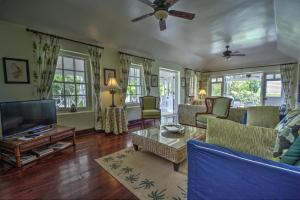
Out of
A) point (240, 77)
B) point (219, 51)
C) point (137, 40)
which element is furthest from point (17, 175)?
point (240, 77)

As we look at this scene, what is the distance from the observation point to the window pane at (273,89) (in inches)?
256

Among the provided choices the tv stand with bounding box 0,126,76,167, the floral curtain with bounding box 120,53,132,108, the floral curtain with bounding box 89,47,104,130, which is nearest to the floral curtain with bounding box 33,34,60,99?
the floral curtain with bounding box 89,47,104,130

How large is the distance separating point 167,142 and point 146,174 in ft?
1.76

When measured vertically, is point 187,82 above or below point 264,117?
above

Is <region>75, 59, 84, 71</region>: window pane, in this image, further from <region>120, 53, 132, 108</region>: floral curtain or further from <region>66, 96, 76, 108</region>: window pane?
<region>120, 53, 132, 108</region>: floral curtain

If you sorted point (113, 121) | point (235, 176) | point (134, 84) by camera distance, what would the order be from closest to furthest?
point (235, 176), point (113, 121), point (134, 84)

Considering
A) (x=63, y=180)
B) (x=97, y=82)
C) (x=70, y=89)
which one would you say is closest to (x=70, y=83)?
(x=70, y=89)

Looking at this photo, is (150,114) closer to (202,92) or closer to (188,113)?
(188,113)

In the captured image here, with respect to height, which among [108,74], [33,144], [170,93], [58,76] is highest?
[108,74]

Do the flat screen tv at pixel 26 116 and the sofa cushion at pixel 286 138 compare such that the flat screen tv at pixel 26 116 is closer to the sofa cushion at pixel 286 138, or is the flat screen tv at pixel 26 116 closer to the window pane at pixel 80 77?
the window pane at pixel 80 77

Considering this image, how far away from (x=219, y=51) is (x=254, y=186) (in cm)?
634

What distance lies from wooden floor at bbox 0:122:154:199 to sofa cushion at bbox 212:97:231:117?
296cm

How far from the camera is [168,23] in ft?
12.0

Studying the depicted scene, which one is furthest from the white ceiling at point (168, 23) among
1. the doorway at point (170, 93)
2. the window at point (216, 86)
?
the window at point (216, 86)
